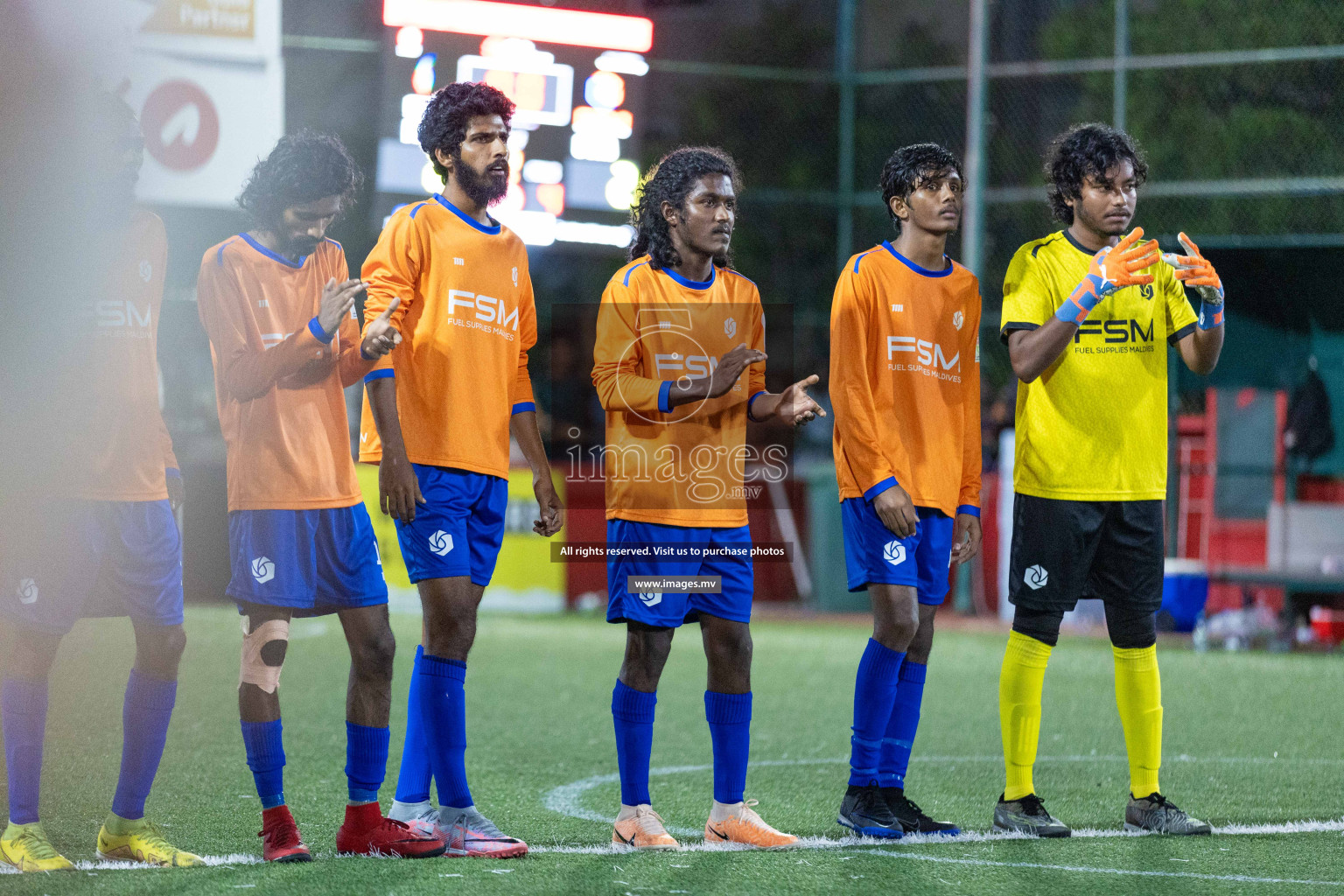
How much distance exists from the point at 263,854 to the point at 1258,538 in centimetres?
1044

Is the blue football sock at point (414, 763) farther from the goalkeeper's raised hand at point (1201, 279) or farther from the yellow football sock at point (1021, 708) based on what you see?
the goalkeeper's raised hand at point (1201, 279)

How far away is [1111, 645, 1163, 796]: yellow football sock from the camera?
15.5 feet

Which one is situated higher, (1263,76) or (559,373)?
(1263,76)

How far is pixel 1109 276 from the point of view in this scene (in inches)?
174

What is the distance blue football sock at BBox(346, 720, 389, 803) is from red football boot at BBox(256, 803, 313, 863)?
7.3 inches

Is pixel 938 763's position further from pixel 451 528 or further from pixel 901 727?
pixel 451 528

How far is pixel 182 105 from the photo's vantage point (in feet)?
28.2

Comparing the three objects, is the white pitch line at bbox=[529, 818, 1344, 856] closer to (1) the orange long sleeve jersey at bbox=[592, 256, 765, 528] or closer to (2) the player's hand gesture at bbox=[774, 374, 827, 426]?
(1) the orange long sleeve jersey at bbox=[592, 256, 765, 528]

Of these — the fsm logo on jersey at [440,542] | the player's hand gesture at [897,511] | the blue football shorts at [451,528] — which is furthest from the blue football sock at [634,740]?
the player's hand gesture at [897,511]

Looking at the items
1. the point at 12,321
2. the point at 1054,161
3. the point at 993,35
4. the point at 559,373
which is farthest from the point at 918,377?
the point at 993,35

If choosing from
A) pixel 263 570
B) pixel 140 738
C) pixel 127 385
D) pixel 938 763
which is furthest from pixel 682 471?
pixel 938 763

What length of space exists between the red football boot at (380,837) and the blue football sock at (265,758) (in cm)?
21

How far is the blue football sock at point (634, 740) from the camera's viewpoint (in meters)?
4.34

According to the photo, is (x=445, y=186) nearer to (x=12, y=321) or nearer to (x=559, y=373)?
(x=12, y=321)
